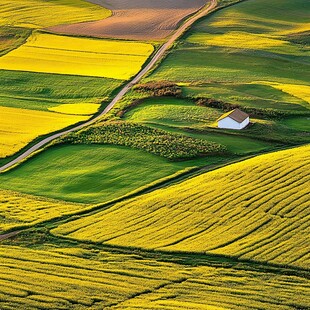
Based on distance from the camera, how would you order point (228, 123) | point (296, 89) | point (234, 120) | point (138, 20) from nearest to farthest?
point (234, 120) < point (228, 123) < point (296, 89) < point (138, 20)

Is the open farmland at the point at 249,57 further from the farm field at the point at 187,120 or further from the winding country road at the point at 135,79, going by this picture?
the farm field at the point at 187,120

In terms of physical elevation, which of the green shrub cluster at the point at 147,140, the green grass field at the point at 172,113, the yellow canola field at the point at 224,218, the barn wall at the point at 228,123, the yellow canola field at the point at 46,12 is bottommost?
the yellow canola field at the point at 224,218

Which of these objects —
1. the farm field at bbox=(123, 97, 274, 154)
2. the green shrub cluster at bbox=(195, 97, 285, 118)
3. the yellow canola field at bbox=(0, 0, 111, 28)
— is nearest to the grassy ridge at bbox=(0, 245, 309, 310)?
the farm field at bbox=(123, 97, 274, 154)

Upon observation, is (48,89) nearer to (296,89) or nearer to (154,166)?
(296,89)

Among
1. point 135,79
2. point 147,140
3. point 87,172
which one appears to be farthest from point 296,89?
point 87,172

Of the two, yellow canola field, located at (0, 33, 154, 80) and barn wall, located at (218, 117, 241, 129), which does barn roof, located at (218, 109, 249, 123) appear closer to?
barn wall, located at (218, 117, 241, 129)

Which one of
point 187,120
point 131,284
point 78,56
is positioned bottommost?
point 131,284

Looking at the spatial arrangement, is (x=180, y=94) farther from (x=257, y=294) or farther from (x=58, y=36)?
(x=257, y=294)

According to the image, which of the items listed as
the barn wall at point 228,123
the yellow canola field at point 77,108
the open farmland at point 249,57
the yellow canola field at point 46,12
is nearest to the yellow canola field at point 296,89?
the open farmland at point 249,57
